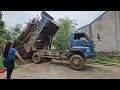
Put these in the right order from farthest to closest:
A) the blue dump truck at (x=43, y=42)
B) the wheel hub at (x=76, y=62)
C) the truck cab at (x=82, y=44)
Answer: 1. the blue dump truck at (x=43, y=42)
2. the truck cab at (x=82, y=44)
3. the wheel hub at (x=76, y=62)

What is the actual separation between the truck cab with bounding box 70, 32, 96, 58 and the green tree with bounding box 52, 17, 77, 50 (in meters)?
6.07

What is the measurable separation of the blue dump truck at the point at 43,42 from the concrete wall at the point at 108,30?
6.91 meters

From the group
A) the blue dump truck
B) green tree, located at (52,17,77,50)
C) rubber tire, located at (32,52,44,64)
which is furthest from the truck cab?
green tree, located at (52,17,77,50)

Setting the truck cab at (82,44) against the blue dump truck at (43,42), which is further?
the blue dump truck at (43,42)

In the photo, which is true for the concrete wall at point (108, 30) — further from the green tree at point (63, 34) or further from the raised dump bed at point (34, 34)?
the raised dump bed at point (34, 34)

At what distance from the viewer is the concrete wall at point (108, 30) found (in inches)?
642

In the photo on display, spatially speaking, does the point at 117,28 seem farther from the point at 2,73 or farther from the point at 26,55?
the point at 2,73

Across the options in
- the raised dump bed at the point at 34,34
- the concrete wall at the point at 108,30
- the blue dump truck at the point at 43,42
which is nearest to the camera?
the blue dump truck at the point at 43,42

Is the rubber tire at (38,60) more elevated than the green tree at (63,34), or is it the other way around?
the green tree at (63,34)

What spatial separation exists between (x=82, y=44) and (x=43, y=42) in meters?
3.44

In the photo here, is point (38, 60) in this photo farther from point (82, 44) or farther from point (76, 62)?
point (82, 44)

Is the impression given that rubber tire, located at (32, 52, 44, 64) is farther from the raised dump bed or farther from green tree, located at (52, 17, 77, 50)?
green tree, located at (52, 17, 77, 50)

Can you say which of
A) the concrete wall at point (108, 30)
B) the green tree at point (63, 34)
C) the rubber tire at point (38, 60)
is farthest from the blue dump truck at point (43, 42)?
the concrete wall at point (108, 30)
